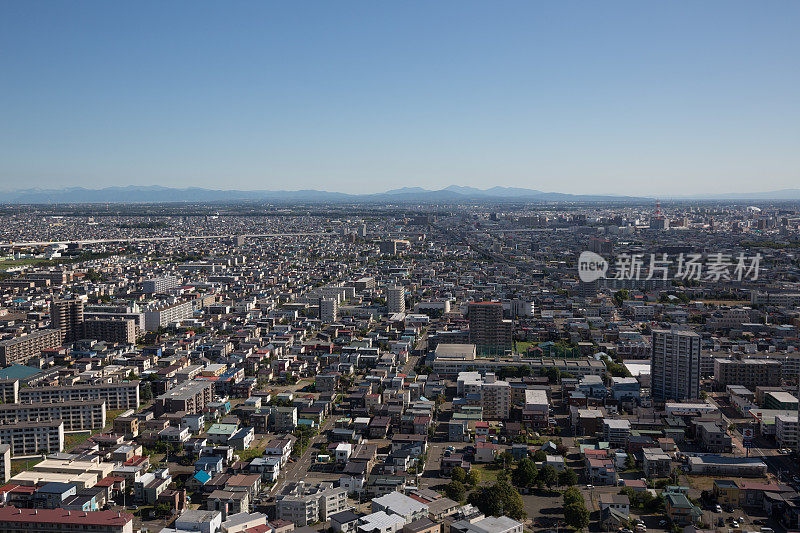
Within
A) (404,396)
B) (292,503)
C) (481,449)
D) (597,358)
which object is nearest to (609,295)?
(597,358)

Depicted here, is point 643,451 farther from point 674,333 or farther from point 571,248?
point 571,248

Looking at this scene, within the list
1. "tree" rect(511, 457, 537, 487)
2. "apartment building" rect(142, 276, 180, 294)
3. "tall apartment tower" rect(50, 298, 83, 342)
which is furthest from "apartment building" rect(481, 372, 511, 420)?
"apartment building" rect(142, 276, 180, 294)

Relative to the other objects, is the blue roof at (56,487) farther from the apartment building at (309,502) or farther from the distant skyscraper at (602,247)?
the distant skyscraper at (602,247)

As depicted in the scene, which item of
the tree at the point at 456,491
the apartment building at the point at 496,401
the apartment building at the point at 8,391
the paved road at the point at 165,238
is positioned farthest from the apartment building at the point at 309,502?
the paved road at the point at 165,238

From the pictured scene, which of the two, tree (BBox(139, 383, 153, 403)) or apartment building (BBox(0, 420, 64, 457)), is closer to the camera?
apartment building (BBox(0, 420, 64, 457))

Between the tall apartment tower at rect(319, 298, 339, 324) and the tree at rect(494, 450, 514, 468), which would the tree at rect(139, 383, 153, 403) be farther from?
the tall apartment tower at rect(319, 298, 339, 324)

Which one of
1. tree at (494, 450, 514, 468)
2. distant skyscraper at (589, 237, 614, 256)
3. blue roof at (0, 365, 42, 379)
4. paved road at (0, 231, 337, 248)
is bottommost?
tree at (494, 450, 514, 468)

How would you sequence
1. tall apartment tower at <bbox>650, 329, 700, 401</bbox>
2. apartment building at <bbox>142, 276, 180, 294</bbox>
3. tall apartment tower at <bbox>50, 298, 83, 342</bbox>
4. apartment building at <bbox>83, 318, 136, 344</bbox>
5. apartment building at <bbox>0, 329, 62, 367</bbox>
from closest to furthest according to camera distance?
tall apartment tower at <bbox>650, 329, 700, 401</bbox>, apartment building at <bbox>0, 329, 62, 367</bbox>, apartment building at <bbox>83, 318, 136, 344</bbox>, tall apartment tower at <bbox>50, 298, 83, 342</bbox>, apartment building at <bbox>142, 276, 180, 294</bbox>
